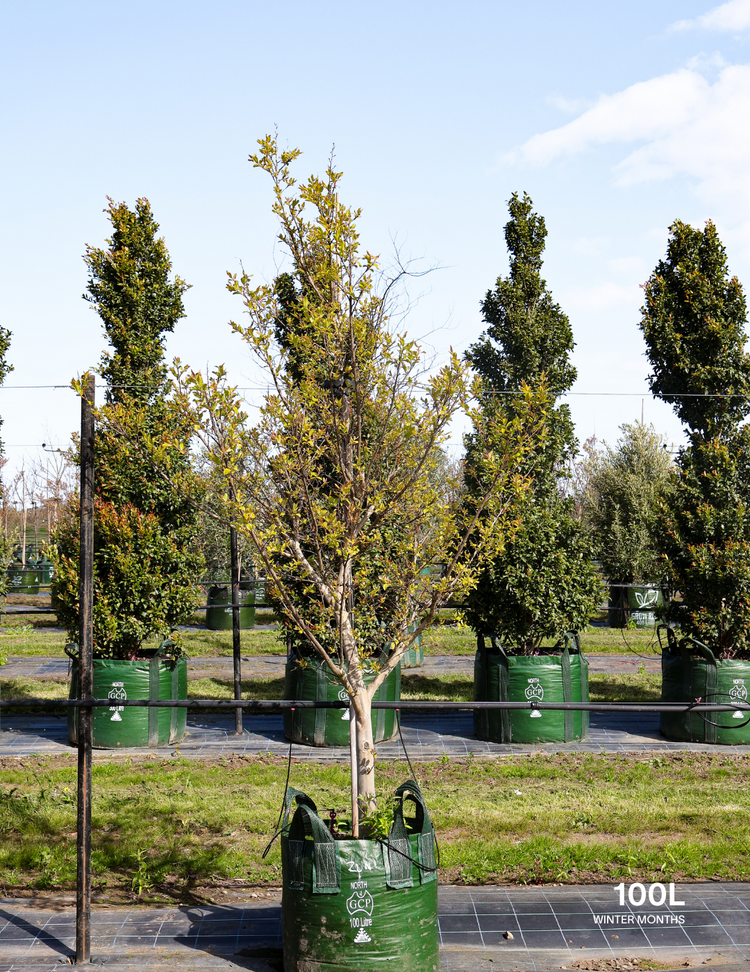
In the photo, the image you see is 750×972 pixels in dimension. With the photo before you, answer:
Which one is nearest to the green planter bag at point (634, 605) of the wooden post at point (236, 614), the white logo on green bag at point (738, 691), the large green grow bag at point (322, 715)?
the white logo on green bag at point (738, 691)

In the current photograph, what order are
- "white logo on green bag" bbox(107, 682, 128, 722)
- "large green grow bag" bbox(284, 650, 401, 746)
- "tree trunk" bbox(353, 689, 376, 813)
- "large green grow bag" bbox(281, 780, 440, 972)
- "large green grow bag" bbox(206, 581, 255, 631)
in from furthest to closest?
"large green grow bag" bbox(206, 581, 255, 631) → "large green grow bag" bbox(284, 650, 401, 746) → "white logo on green bag" bbox(107, 682, 128, 722) → "tree trunk" bbox(353, 689, 376, 813) → "large green grow bag" bbox(281, 780, 440, 972)

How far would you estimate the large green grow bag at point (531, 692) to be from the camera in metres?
11.9

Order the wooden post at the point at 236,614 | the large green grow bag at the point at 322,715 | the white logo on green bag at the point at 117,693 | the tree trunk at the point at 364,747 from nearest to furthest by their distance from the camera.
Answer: the tree trunk at the point at 364,747, the white logo on green bag at the point at 117,693, the large green grow bag at the point at 322,715, the wooden post at the point at 236,614

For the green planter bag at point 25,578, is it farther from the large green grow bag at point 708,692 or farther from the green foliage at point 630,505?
the large green grow bag at point 708,692

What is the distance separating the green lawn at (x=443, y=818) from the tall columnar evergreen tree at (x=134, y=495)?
192 cm

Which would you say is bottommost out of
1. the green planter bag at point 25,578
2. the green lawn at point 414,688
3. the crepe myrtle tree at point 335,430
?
the green lawn at point 414,688

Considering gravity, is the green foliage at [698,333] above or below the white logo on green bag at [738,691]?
above

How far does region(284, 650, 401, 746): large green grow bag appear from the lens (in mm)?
11867

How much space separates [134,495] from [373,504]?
6.51m

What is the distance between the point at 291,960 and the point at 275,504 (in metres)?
2.92

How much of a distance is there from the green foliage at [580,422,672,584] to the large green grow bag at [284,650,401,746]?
13.1 m

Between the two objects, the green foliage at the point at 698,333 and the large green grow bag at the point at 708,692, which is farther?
the green foliage at the point at 698,333

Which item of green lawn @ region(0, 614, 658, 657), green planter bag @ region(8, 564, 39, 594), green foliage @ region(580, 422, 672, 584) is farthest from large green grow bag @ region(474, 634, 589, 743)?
green planter bag @ region(8, 564, 39, 594)

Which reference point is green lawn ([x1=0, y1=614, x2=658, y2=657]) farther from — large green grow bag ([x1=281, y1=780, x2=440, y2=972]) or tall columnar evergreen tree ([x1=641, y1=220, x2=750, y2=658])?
large green grow bag ([x1=281, y1=780, x2=440, y2=972])
